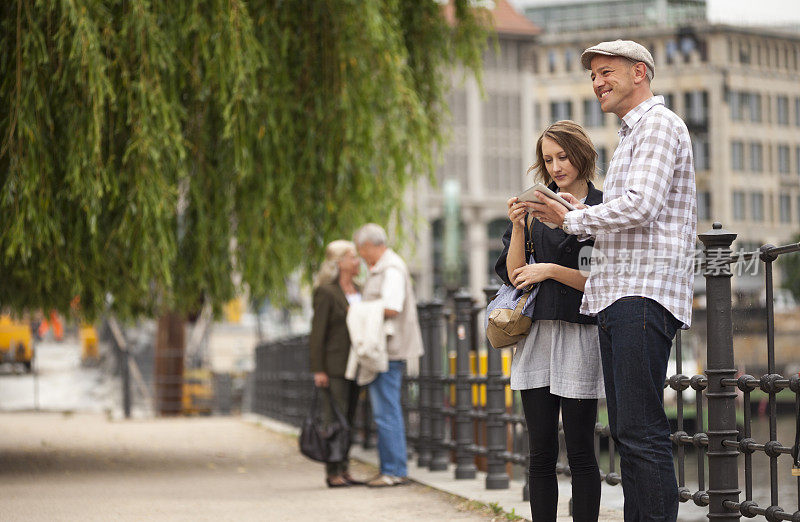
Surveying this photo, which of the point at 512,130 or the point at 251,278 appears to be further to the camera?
the point at 512,130

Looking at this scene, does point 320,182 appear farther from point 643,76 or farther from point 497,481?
point 643,76

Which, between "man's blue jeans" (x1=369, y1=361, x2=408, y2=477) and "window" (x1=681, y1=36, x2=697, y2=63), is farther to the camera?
"window" (x1=681, y1=36, x2=697, y2=63)

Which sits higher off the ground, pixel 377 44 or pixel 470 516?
pixel 377 44

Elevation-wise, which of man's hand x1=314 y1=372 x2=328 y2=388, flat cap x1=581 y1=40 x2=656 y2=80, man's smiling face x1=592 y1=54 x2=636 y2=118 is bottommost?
man's hand x1=314 y1=372 x2=328 y2=388

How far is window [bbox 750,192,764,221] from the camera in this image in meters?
88.7

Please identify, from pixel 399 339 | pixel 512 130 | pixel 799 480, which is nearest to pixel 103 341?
pixel 399 339

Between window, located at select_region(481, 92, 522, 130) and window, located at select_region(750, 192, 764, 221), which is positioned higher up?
window, located at select_region(481, 92, 522, 130)

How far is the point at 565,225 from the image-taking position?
482 centimetres

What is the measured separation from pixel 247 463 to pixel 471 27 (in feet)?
17.6

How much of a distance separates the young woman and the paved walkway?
2.75m

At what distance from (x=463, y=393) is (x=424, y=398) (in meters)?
1.04

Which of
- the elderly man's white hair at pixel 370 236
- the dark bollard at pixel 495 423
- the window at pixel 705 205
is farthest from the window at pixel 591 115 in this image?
the dark bollard at pixel 495 423

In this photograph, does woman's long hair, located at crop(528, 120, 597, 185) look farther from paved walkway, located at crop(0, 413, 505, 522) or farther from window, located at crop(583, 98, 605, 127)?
window, located at crop(583, 98, 605, 127)

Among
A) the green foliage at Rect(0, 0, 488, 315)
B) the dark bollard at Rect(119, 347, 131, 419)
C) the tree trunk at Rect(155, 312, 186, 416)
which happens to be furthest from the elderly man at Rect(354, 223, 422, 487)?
the tree trunk at Rect(155, 312, 186, 416)
